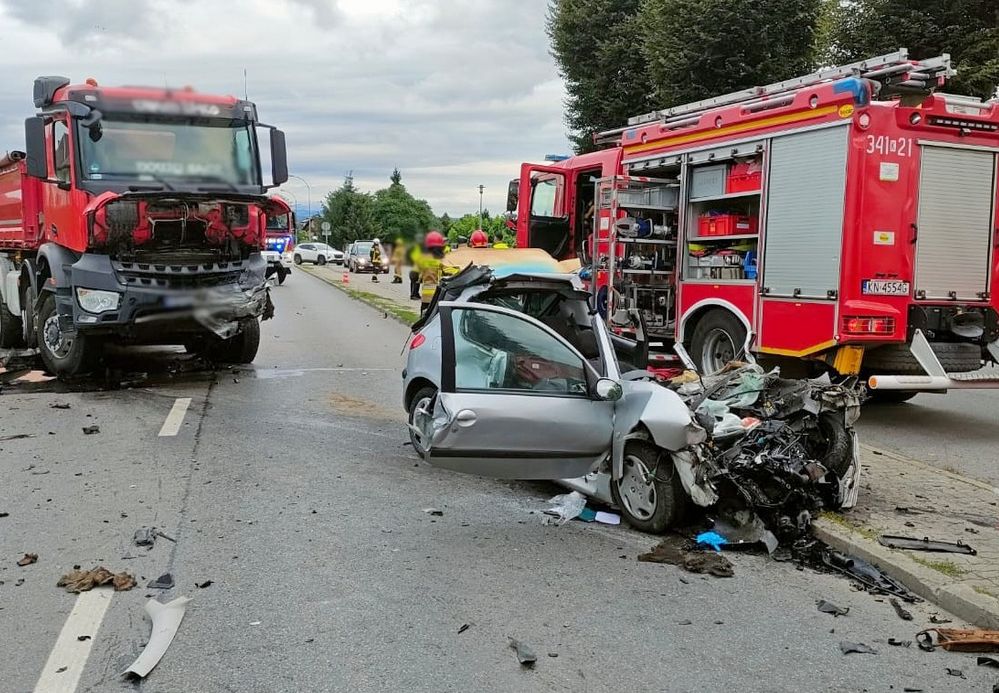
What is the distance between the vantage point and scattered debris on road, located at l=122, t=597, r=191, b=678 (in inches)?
146

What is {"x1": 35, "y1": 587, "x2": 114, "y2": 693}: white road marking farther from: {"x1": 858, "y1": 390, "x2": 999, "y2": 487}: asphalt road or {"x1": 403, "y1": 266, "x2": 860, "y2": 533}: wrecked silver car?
{"x1": 858, "y1": 390, "x2": 999, "y2": 487}: asphalt road

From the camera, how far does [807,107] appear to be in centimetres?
876

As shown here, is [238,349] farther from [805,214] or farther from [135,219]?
[805,214]

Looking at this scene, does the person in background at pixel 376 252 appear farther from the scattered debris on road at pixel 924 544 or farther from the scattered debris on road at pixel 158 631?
the scattered debris on road at pixel 924 544

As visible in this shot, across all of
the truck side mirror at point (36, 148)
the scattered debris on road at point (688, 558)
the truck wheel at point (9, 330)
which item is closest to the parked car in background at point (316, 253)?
the truck side mirror at point (36, 148)

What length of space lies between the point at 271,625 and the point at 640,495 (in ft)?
8.08

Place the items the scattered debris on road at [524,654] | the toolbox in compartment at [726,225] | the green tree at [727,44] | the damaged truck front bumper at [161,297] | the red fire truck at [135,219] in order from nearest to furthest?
the red fire truck at [135,219], the damaged truck front bumper at [161,297], the scattered debris on road at [524,654], the toolbox in compartment at [726,225], the green tree at [727,44]

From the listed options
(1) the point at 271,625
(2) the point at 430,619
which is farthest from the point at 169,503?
(2) the point at 430,619

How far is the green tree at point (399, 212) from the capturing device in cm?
289

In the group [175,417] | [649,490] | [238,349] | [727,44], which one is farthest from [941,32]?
[175,417]

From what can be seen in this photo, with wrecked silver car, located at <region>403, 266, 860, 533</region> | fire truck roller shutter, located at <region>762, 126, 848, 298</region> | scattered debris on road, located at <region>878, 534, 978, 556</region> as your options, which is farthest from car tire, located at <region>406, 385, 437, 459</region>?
fire truck roller shutter, located at <region>762, 126, 848, 298</region>

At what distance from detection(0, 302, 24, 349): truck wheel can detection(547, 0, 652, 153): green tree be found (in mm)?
12782

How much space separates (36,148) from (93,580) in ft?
11.8

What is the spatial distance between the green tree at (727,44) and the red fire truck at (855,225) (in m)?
8.43
